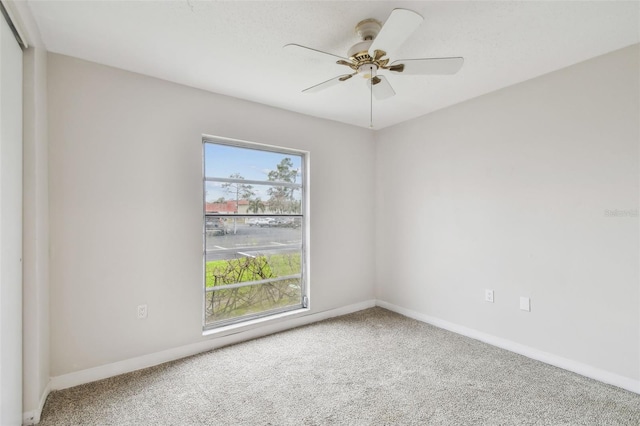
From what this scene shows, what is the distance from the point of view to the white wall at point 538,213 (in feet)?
7.26

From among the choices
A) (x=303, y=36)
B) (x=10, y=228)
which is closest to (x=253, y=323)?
(x=10, y=228)

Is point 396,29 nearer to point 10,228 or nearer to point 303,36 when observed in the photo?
point 303,36

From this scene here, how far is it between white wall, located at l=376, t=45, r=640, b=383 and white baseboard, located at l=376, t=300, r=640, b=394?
0.04m

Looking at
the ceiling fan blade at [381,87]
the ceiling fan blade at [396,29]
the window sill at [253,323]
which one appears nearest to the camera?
the ceiling fan blade at [396,29]

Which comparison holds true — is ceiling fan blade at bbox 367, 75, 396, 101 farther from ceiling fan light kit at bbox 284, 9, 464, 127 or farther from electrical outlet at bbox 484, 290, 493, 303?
electrical outlet at bbox 484, 290, 493, 303

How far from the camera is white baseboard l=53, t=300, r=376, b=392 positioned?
226 centimetres

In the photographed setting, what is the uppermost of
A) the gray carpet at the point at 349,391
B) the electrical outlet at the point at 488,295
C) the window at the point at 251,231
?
the window at the point at 251,231

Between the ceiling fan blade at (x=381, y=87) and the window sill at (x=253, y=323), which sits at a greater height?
the ceiling fan blade at (x=381, y=87)

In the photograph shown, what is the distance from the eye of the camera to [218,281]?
3.04m

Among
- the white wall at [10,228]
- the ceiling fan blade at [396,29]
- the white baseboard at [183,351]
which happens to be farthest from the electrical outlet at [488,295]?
the white wall at [10,228]

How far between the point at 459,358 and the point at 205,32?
3211 millimetres

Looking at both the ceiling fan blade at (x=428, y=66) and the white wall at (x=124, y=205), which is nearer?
the ceiling fan blade at (x=428, y=66)

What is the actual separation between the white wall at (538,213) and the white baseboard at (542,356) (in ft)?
0.13

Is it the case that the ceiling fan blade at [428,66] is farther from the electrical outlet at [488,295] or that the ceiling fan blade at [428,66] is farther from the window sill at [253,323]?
the window sill at [253,323]
